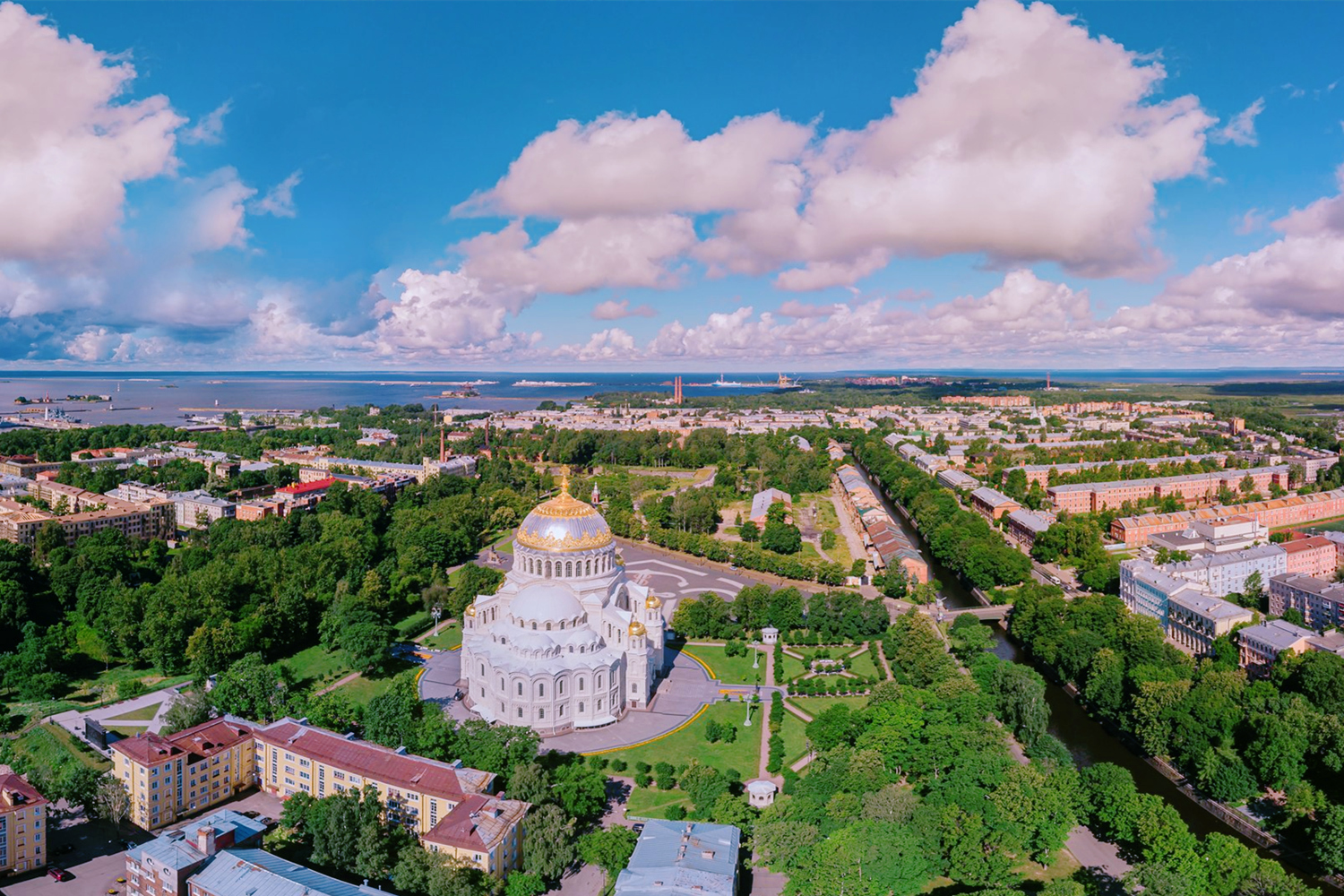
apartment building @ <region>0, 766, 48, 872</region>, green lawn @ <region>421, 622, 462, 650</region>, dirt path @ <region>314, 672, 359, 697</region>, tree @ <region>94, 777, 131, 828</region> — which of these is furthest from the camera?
green lawn @ <region>421, 622, 462, 650</region>

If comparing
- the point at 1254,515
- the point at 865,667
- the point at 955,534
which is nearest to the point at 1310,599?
the point at 955,534

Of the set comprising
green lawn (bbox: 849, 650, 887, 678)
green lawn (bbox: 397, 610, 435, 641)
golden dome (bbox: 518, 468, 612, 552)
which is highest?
golden dome (bbox: 518, 468, 612, 552)

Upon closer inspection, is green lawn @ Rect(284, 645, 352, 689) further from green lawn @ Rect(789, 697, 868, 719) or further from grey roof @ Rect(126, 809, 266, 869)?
green lawn @ Rect(789, 697, 868, 719)

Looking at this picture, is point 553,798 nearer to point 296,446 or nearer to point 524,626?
point 524,626

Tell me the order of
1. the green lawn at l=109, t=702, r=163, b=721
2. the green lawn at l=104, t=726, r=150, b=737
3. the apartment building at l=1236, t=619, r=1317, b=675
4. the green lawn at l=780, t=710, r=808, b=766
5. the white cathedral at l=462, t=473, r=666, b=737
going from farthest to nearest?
the apartment building at l=1236, t=619, r=1317, b=675 < the green lawn at l=109, t=702, r=163, b=721 < the white cathedral at l=462, t=473, r=666, b=737 < the green lawn at l=104, t=726, r=150, b=737 < the green lawn at l=780, t=710, r=808, b=766

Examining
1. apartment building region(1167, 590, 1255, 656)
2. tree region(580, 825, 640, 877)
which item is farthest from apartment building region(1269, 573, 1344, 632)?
tree region(580, 825, 640, 877)

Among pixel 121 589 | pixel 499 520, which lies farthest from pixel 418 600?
pixel 499 520

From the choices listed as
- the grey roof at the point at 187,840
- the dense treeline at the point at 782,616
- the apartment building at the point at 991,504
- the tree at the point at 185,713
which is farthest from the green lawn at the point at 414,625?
the apartment building at the point at 991,504
